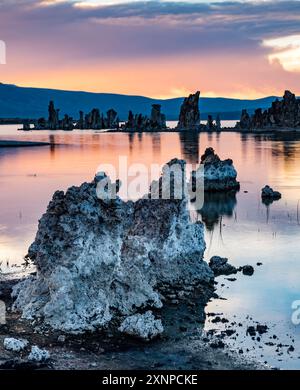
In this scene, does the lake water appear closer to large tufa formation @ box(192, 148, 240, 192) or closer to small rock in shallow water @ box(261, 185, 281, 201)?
small rock in shallow water @ box(261, 185, 281, 201)

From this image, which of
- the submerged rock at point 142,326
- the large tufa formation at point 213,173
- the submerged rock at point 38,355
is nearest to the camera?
the submerged rock at point 38,355

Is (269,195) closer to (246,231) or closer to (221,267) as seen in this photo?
(246,231)

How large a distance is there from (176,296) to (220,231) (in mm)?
12481

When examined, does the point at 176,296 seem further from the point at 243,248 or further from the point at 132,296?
the point at 243,248

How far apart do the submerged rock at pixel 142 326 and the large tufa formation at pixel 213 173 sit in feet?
95.8

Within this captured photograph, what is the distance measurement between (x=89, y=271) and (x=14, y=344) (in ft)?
10.8

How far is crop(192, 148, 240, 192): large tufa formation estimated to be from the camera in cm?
4588

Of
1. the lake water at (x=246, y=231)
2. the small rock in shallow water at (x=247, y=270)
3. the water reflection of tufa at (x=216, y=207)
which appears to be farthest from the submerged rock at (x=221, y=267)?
the water reflection of tufa at (x=216, y=207)

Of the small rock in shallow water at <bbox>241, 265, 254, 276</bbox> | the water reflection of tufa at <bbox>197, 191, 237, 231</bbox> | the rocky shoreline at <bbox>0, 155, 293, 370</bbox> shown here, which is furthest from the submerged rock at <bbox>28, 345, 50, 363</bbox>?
the water reflection of tufa at <bbox>197, 191, 237, 231</bbox>

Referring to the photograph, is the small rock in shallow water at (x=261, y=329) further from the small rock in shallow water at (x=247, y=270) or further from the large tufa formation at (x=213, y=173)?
the large tufa formation at (x=213, y=173)

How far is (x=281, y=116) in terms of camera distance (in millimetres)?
184125

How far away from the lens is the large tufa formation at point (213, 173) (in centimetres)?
4588

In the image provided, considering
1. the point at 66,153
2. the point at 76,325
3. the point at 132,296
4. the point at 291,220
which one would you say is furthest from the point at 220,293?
the point at 66,153

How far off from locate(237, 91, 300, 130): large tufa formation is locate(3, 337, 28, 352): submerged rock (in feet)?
555
